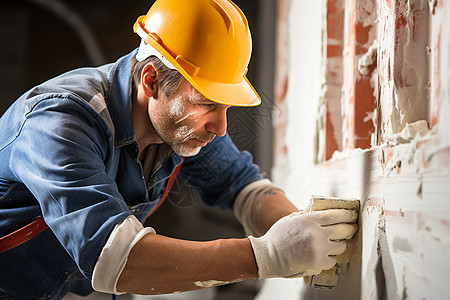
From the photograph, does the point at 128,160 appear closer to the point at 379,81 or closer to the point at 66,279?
the point at 66,279

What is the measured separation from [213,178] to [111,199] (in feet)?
2.51

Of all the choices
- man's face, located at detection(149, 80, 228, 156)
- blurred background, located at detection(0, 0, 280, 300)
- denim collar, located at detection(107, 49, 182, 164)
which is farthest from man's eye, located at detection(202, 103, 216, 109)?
blurred background, located at detection(0, 0, 280, 300)

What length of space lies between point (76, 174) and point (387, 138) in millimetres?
750

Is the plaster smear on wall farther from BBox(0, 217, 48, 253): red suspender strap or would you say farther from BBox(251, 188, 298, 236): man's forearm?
BBox(0, 217, 48, 253): red suspender strap

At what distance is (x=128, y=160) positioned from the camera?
159cm

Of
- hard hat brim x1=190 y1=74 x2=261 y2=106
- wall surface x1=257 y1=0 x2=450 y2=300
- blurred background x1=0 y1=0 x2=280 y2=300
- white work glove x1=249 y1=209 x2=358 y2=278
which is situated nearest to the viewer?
wall surface x1=257 y1=0 x2=450 y2=300

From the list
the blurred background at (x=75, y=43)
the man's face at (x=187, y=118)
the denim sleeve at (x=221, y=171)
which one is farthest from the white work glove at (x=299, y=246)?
the blurred background at (x=75, y=43)

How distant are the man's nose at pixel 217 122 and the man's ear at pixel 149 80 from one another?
7.9 inches

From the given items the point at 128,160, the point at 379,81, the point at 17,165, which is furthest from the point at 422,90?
the point at 17,165

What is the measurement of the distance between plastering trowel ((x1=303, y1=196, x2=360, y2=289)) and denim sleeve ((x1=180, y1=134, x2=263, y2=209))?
0.63m

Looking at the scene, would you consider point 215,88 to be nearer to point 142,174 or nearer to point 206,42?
point 206,42

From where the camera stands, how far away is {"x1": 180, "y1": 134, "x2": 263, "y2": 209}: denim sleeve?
1.85 m

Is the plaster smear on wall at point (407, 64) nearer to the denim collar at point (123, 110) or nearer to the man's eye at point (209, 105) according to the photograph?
the man's eye at point (209, 105)

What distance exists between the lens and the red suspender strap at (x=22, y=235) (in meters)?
1.47
